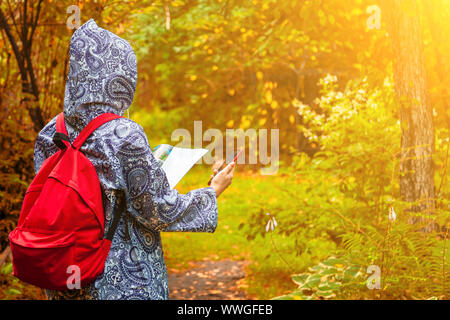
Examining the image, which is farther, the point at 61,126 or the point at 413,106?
the point at 413,106

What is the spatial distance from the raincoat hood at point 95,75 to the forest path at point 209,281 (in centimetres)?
404

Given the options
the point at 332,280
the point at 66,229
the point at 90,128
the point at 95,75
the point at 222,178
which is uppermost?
the point at 95,75

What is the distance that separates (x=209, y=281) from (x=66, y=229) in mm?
4565

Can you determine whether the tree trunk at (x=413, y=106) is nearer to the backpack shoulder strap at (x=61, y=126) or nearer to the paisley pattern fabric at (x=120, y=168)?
the paisley pattern fabric at (x=120, y=168)

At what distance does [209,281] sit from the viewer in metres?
6.15

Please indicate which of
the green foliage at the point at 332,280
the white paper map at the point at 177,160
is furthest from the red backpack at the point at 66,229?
the green foliage at the point at 332,280

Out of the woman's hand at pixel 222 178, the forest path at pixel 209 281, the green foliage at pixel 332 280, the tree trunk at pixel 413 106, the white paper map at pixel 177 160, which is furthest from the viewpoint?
the forest path at pixel 209 281

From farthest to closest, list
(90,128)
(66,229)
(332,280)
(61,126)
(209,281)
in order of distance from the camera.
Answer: (209,281) → (332,280) → (61,126) → (90,128) → (66,229)

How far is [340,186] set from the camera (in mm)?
4969

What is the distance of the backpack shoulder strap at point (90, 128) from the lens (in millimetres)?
1846

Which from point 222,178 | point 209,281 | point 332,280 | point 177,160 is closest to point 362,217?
point 332,280

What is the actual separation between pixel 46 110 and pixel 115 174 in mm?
2957

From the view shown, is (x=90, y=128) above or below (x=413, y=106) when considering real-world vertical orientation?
below

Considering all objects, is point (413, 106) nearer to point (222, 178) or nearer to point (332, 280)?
point (332, 280)
